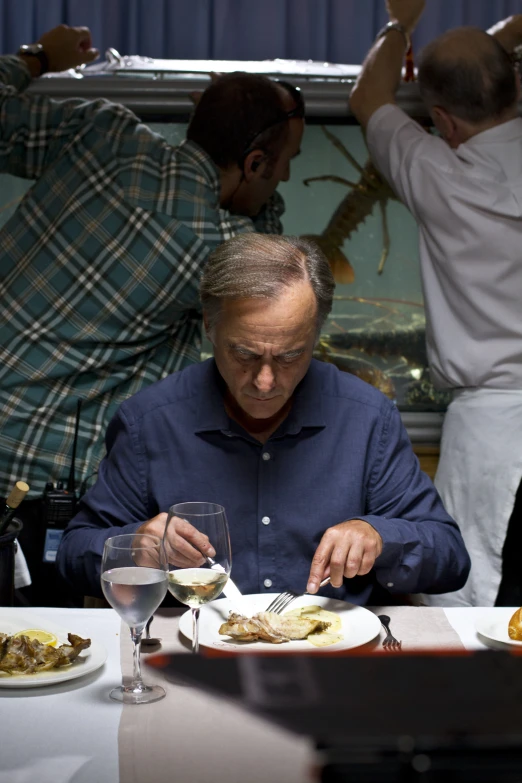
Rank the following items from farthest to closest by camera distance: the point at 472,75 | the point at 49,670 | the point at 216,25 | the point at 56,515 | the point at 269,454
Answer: the point at 216,25, the point at 472,75, the point at 56,515, the point at 269,454, the point at 49,670

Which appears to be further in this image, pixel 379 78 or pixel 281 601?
pixel 379 78

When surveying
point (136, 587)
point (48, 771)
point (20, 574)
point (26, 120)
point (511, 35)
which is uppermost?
point (511, 35)

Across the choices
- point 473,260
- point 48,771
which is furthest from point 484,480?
point 48,771

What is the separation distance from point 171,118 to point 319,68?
460 millimetres

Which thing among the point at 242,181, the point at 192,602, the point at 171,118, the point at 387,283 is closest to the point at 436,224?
the point at 387,283

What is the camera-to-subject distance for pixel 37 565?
2434 millimetres

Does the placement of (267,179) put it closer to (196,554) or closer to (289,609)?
(289,609)

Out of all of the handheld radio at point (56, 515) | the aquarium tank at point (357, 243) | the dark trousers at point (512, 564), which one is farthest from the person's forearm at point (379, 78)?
the handheld radio at point (56, 515)

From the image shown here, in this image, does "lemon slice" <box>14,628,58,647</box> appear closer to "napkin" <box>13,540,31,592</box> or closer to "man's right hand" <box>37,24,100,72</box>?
"napkin" <box>13,540,31,592</box>

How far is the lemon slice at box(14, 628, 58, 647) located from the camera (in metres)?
1.25

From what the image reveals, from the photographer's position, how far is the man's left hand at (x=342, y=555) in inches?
53.9

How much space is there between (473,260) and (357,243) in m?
0.38

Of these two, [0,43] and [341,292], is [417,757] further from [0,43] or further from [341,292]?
[0,43]

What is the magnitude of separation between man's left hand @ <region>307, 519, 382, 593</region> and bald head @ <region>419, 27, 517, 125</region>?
1.38m
